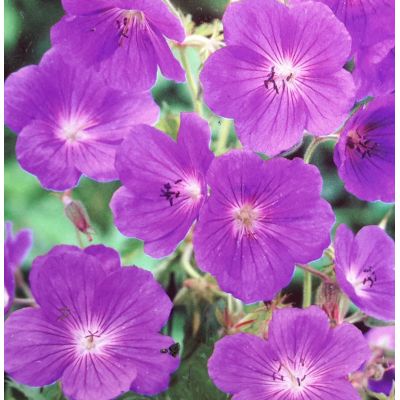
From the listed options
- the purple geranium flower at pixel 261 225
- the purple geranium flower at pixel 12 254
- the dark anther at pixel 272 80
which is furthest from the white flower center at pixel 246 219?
the purple geranium flower at pixel 12 254

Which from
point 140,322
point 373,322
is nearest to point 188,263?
point 140,322

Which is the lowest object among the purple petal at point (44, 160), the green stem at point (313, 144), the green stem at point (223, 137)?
the purple petal at point (44, 160)

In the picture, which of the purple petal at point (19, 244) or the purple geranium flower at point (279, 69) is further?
the purple petal at point (19, 244)

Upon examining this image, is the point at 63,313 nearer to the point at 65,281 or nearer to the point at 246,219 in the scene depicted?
the point at 65,281

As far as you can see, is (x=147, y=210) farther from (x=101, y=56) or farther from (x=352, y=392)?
(x=352, y=392)

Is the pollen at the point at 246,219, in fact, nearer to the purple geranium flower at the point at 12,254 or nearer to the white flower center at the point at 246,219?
the white flower center at the point at 246,219

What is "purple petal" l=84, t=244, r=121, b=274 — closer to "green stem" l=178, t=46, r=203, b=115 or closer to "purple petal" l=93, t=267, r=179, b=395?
"purple petal" l=93, t=267, r=179, b=395
